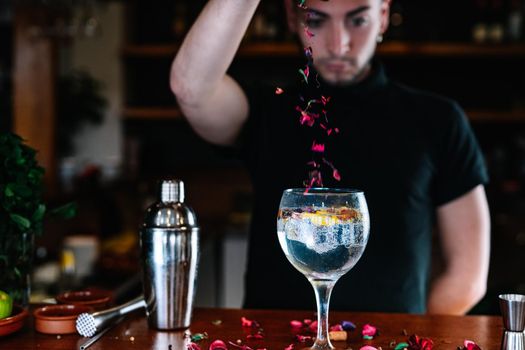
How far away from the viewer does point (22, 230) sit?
1332 mm

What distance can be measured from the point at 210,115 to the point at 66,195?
2.18m

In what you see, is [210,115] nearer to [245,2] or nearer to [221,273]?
[245,2]

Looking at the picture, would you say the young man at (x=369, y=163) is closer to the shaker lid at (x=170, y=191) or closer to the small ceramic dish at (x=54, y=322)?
the shaker lid at (x=170, y=191)

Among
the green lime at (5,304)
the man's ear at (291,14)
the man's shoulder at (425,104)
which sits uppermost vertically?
the man's ear at (291,14)

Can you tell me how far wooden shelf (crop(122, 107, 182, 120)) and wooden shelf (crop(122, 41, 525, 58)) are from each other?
0.40 meters

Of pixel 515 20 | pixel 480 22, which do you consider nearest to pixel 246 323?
pixel 515 20

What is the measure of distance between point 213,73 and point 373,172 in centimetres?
47

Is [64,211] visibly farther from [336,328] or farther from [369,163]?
[369,163]

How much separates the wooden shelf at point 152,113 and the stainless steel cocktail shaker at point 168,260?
3.89 meters

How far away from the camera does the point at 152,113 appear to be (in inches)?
203

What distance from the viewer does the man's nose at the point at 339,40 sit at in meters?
1.72

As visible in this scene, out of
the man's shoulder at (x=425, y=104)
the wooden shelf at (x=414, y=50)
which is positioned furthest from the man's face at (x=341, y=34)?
the wooden shelf at (x=414, y=50)

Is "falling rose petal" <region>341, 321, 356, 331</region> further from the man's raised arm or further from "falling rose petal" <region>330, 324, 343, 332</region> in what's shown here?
the man's raised arm

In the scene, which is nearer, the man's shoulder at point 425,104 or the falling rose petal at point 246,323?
the falling rose petal at point 246,323
